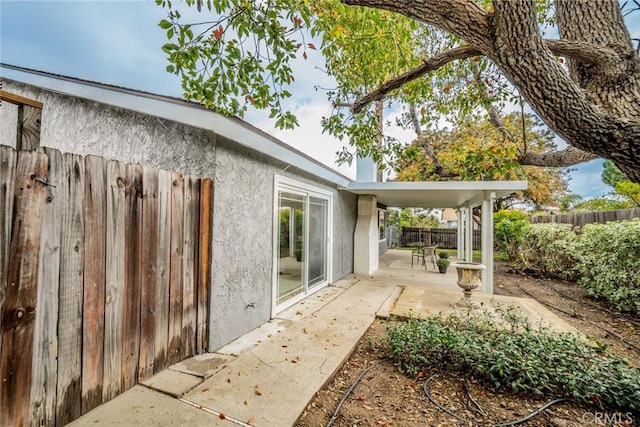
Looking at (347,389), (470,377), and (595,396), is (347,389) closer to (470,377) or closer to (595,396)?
(470,377)

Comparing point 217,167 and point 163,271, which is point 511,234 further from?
→ point 163,271

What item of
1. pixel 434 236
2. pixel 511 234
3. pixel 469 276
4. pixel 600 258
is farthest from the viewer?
pixel 434 236

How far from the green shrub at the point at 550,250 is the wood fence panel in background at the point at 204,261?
8.92 metres

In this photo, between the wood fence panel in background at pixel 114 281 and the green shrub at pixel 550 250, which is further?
the green shrub at pixel 550 250

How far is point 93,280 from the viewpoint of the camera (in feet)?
7.53

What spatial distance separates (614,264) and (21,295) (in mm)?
8885

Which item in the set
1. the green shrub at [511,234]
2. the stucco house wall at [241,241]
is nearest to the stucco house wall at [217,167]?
the stucco house wall at [241,241]

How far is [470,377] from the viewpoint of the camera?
3.22 metres

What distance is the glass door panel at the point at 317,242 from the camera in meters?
6.28

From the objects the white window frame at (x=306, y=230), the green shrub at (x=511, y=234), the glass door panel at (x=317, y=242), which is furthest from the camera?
the green shrub at (x=511, y=234)

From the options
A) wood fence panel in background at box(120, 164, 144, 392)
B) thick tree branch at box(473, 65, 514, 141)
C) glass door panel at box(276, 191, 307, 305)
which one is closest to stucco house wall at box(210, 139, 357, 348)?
glass door panel at box(276, 191, 307, 305)

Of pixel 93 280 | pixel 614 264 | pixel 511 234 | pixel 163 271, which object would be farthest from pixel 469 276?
pixel 511 234

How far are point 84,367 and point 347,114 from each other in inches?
179

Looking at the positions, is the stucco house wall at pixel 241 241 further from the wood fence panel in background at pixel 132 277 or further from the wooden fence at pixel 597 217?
the wooden fence at pixel 597 217
